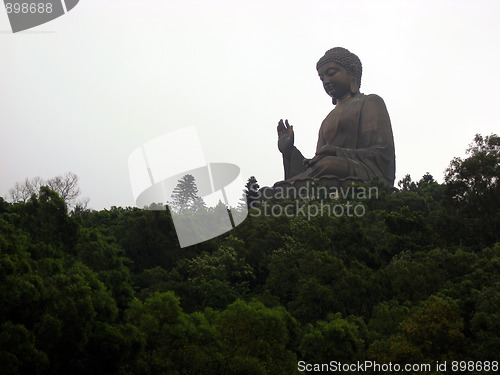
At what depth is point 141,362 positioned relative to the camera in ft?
27.5

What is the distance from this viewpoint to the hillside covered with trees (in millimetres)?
8305

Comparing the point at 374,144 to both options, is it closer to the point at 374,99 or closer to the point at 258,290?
the point at 374,99

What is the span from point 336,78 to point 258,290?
48.5 ft

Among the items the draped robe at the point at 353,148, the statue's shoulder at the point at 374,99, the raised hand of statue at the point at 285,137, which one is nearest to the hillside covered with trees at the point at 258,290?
the draped robe at the point at 353,148

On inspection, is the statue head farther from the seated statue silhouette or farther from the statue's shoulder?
the statue's shoulder

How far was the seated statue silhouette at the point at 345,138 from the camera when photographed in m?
23.4

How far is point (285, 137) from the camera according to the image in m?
25.3

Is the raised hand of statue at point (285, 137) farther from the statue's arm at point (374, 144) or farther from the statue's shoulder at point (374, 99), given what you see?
the statue's shoulder at point (374, 99)

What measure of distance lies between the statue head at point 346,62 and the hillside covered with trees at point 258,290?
9.30 m

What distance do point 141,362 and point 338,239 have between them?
650cm

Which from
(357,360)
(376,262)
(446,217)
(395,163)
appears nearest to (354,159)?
(395,163)

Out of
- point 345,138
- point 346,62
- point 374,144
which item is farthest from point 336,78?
point 374,144

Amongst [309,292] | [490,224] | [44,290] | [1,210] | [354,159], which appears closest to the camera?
[44,290]

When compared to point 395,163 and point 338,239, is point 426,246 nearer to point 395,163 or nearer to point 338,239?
point 338,239
